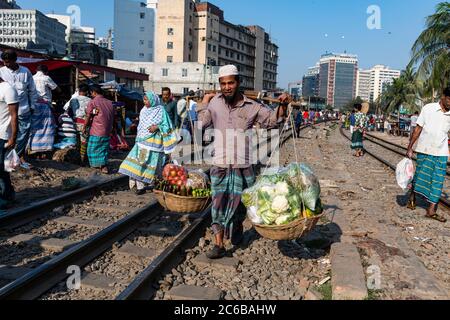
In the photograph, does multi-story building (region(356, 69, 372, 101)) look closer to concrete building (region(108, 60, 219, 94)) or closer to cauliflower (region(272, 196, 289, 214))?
concrete building (region(108, 60, 219, 94))

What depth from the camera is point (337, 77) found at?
609 feet

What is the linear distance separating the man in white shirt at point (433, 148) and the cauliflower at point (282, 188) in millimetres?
3458

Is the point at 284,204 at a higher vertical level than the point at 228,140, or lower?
lower

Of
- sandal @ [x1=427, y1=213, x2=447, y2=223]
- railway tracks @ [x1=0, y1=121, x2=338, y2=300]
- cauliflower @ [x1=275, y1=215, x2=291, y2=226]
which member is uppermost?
cauliflower @ [x1=275, y1=215, x2=291, y2=226]

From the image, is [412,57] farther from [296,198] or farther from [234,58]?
[234,58]

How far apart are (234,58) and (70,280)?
9146 cm

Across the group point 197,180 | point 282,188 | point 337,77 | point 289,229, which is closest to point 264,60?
point 337,77

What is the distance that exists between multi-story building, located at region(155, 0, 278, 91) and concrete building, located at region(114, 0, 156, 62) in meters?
7.20

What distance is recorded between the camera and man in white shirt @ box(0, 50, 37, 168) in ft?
23.7

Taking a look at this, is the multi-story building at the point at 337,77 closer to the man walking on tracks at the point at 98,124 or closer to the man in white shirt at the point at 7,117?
the man walking on tracks at the point at 98,124

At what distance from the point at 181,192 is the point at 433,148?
4.02 metres

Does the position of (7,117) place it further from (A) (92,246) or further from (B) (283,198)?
(B) (283,198)

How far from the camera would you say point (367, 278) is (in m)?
4.13

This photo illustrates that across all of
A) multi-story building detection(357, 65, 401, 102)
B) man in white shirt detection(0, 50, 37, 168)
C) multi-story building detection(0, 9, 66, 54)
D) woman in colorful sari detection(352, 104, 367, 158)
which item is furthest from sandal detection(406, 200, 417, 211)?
multi-story building detection(357, 65, 401, 102)
